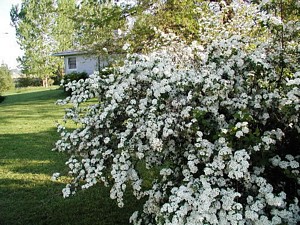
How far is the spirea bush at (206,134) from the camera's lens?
2.67m

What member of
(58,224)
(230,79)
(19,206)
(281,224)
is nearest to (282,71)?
(230,79)

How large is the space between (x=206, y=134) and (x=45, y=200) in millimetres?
2912

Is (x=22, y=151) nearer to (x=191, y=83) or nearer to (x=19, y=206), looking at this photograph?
(x=19, y=206)

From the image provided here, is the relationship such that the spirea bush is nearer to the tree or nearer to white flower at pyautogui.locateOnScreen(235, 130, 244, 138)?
white flower at pyautogui.locateOnScreen(235, 130, 244, 138)

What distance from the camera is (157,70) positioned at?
3.28 m

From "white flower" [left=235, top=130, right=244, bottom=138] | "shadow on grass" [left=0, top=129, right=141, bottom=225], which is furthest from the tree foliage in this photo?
"white flower" [left=235, top=130, right=244, bottom=138]

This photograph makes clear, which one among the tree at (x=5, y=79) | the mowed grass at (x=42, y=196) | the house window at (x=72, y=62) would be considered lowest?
the tree at (x=5, y=79)

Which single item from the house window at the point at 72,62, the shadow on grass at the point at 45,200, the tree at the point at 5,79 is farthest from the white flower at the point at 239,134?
the tree at the point at 5,79

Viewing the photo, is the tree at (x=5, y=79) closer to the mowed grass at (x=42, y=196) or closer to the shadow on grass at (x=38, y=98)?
the shadow on grass at (x=38, y=98)

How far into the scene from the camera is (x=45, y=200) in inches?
199

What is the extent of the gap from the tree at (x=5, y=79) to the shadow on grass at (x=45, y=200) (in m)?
22.5

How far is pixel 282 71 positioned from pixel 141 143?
4.53 ft

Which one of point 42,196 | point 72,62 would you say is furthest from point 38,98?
point 42,196

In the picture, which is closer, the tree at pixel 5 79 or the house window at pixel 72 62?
the house window at pixel 72 62
